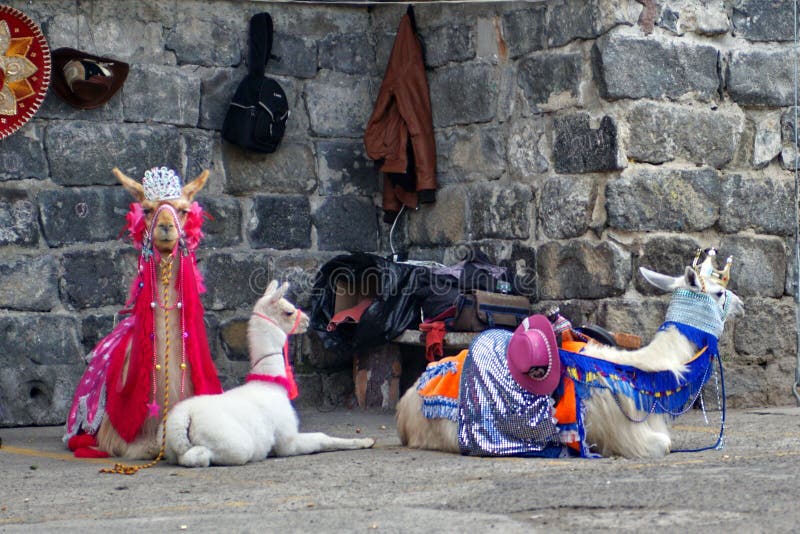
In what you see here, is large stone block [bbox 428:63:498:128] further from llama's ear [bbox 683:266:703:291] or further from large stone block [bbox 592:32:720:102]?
llama's ear [bbox 683:266:703:291]

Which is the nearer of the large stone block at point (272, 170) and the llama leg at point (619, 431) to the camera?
the llama leg at point (619, 431)

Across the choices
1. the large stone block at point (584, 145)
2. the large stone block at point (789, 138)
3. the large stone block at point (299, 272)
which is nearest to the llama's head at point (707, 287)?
the large stone block at point (584, 145)

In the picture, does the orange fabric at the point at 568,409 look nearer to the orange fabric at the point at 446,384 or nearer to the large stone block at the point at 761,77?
the orange fabric at the point at 446,384

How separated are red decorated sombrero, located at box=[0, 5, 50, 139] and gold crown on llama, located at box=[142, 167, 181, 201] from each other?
68.0 inches

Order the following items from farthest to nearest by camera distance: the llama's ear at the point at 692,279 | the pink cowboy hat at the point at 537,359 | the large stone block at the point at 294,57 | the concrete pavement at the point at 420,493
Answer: the large stone block at the point at 294,57, the llama's ear at the point at 692,279, the pink cowboy hat at the point at 537,359, the concrete pavement at the point at 420,493

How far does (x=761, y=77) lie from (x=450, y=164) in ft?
6.55

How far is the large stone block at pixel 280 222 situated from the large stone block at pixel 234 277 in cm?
12

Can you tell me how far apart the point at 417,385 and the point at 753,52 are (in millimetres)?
2956

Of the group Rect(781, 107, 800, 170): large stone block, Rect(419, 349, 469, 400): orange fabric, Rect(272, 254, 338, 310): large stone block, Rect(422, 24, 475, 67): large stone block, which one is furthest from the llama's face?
Rect(781, 107, 800, 170): large stone block

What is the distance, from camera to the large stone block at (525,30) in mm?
7758

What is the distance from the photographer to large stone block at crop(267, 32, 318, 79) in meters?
8.61

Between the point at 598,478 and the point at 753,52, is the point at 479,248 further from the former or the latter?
the point at 598,478

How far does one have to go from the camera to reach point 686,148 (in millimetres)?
7430

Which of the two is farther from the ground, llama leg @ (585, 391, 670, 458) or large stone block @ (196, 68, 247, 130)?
large stone block @ (196, 68, 247, 130)
